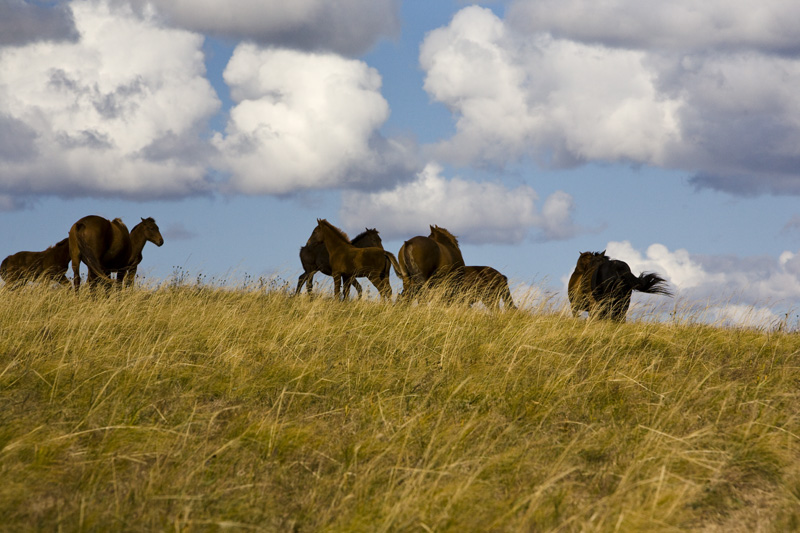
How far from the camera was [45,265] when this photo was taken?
15398 millimetres

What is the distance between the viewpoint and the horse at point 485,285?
563 inches

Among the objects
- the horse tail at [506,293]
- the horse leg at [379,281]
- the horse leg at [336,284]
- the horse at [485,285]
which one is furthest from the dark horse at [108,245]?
the horse tail at [506,293]

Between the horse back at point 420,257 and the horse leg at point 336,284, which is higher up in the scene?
the horse back at point 420,257

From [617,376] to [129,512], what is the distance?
16.8ft

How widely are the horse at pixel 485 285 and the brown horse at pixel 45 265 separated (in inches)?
312

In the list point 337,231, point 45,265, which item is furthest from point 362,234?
point 45,265

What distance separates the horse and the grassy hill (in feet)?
16.3

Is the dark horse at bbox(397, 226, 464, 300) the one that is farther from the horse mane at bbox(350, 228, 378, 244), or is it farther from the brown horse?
the brown horse

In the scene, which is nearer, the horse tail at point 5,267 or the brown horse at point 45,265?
the brown horse at point 45,265

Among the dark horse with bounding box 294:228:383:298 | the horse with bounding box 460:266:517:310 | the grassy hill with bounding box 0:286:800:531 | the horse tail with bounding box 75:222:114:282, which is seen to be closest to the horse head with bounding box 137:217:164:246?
the horse tail with bounding box 75:222:114:282

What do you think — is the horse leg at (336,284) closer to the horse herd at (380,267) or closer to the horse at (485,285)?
the horse herd at (380,267)

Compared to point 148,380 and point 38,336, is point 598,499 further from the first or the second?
point 38,336

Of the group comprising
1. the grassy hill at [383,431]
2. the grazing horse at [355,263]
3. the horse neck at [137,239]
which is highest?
the horse neck at [137,239]

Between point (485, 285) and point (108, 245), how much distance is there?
24.0 feet
